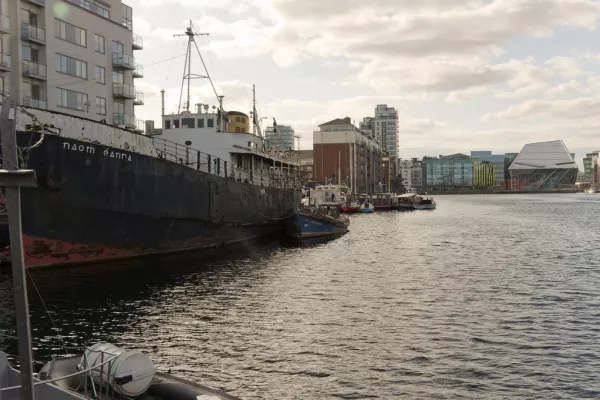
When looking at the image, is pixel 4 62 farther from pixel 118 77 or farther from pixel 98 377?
pixel 98 377

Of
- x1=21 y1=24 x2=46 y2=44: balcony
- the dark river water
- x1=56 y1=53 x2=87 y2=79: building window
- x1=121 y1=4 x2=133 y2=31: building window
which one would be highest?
x1=121 y1=4 x2=133 y2=31: building window

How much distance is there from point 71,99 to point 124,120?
8.73 meters

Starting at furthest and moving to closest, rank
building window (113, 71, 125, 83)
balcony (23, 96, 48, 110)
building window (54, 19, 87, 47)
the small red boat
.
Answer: the small red boat, building window (113, 71, 125, 83), building window (54, 19, 87, 47), balcony (23, 96, 48, 110)

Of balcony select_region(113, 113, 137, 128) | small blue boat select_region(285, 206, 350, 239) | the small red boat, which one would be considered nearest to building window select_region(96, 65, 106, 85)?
balcony select_region(113, 113, 137, 128)

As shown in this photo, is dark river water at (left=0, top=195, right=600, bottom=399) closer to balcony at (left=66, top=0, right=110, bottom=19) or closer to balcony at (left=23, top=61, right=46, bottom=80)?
balcony at (left=23, top=61, right=46, bottom=80)

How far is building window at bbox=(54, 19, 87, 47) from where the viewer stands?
2056 inches

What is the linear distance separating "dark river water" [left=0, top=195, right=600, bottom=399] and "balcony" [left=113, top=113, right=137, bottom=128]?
34264mm

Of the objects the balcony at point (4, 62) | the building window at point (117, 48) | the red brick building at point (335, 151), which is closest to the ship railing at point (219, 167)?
the balcony at point (4, 62)

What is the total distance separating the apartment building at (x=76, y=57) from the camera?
1945 inches

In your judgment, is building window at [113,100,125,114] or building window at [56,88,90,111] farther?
building window at [113,100,125,114]

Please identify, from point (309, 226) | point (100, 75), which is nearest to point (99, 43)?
point (100, 75)

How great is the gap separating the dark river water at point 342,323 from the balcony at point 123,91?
35.5m

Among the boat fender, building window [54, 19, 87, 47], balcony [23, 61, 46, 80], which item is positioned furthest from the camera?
building window [54, 19, 87, 47]

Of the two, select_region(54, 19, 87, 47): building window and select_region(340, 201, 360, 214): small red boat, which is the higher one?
select_region(54, 19, 87, 47): building window
